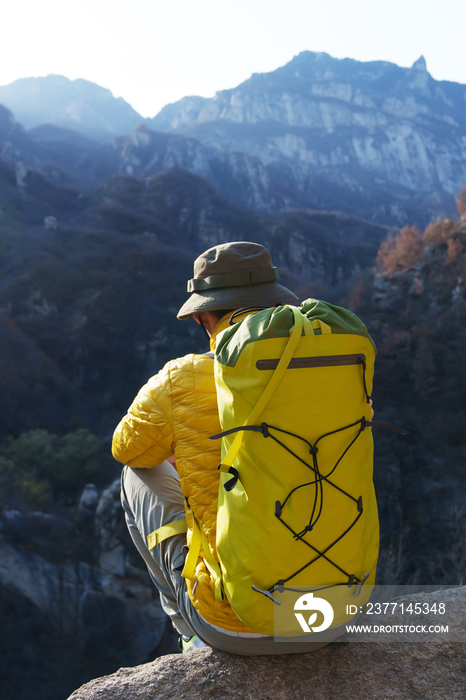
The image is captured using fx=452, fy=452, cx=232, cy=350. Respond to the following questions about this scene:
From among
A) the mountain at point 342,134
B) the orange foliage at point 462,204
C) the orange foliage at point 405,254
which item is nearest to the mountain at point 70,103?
the mountain at point 342,134

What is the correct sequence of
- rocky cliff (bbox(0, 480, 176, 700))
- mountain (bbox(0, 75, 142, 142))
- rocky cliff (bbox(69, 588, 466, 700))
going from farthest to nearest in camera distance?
mountain (bbox(0, 75, 142, 142)), rocky cliff (bbox(0, 480, 176, 700)), rocky cliff (bbox(69, 588, 466, 700))

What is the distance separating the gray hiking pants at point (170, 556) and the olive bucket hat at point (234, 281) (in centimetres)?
62

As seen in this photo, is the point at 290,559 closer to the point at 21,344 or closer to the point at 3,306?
the point at 21,344

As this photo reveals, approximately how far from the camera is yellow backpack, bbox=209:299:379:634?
994mm

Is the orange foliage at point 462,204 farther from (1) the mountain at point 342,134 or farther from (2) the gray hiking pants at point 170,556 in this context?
(1) the mountain at point 342,134

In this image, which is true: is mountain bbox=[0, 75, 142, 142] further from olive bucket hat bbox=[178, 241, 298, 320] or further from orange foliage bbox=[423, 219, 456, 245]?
olive bucket hat bbox=[178, 241, 298, 320]

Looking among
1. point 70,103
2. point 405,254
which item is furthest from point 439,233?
point 70,103

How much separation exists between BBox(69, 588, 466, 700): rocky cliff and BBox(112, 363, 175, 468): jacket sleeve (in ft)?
2.03

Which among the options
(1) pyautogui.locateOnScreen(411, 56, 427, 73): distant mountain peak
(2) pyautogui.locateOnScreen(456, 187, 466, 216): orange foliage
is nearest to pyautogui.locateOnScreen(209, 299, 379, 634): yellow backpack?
(2) pyautogui.locateOnScreen(456, 187, 466, 216): orange foliage

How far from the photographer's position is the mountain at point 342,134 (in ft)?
166

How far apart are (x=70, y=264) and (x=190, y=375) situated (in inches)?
1014

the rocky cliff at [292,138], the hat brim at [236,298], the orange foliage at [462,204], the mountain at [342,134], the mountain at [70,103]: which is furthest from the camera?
the mountain at [70,103]

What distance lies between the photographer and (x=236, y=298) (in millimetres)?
1470

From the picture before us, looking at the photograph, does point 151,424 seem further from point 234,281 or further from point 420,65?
point 420,65
